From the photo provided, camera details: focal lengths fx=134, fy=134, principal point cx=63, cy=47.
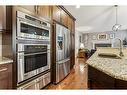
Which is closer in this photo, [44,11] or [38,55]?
[38,55]

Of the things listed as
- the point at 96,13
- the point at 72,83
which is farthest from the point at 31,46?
the point at 96,13

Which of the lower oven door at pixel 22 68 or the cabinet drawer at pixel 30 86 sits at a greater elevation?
the lower oven door at pixel 22 68

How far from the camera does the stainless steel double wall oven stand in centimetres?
213

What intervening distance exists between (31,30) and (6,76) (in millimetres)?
936

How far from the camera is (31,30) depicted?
244 cm

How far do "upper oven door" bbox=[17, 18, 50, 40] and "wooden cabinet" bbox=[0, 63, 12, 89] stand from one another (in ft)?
1.68

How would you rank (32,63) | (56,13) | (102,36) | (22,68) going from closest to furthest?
1. (22,68)
2. (32,63)
3. (56,13)
4. (102,36)

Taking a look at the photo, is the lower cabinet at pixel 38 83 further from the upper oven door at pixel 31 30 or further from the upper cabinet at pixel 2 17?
the upper cabinet at pixel 2 17

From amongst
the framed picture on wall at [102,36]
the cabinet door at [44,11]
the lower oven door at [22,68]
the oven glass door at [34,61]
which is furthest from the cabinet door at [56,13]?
the framed picture on wall at [102,36]

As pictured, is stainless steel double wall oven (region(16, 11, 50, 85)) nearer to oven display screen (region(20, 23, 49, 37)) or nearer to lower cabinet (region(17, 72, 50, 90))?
oven display screen (region(20, 23, 49, 37))

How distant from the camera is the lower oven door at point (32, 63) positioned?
2.15 metres

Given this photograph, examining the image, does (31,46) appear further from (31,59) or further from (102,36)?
(102,36)

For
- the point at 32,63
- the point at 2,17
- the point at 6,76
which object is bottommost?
the point at 6,76
